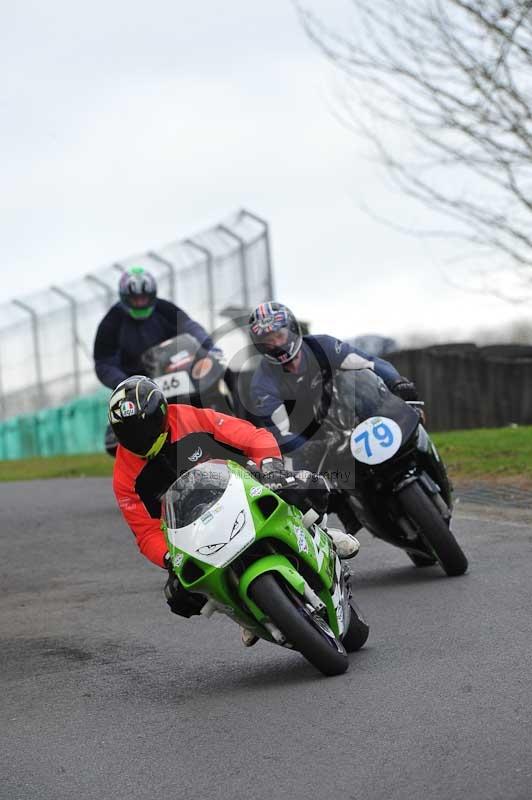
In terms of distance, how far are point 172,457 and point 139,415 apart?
0.43 metres

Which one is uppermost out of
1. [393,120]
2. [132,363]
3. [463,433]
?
[393,120]

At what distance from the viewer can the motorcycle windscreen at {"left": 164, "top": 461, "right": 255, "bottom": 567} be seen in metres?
5.95

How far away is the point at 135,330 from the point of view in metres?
12.3

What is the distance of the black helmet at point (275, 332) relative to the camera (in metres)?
8.45

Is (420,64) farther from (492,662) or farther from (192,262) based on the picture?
(492,662)

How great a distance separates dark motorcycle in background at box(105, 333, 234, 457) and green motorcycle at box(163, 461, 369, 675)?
222 inches

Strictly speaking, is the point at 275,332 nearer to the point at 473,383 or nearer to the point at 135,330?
the point at 135,330

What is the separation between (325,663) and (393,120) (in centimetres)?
1063

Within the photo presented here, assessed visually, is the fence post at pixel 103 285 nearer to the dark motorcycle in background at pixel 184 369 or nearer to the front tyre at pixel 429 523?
the dark motorcycle in background at pixel 184 369

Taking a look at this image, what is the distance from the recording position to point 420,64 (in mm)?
15367

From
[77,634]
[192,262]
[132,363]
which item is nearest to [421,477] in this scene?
[77,634]

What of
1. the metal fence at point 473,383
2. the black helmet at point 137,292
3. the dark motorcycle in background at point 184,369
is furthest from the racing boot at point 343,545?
the metal fence at point 473,383

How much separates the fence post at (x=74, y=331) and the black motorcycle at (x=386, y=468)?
15490 millimetres

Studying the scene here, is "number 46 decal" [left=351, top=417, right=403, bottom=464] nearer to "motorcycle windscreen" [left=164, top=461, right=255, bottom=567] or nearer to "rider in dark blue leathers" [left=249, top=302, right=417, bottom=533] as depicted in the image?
"rider in dark blue leathers" [left=249, top=302, right=417, bottom=533]
